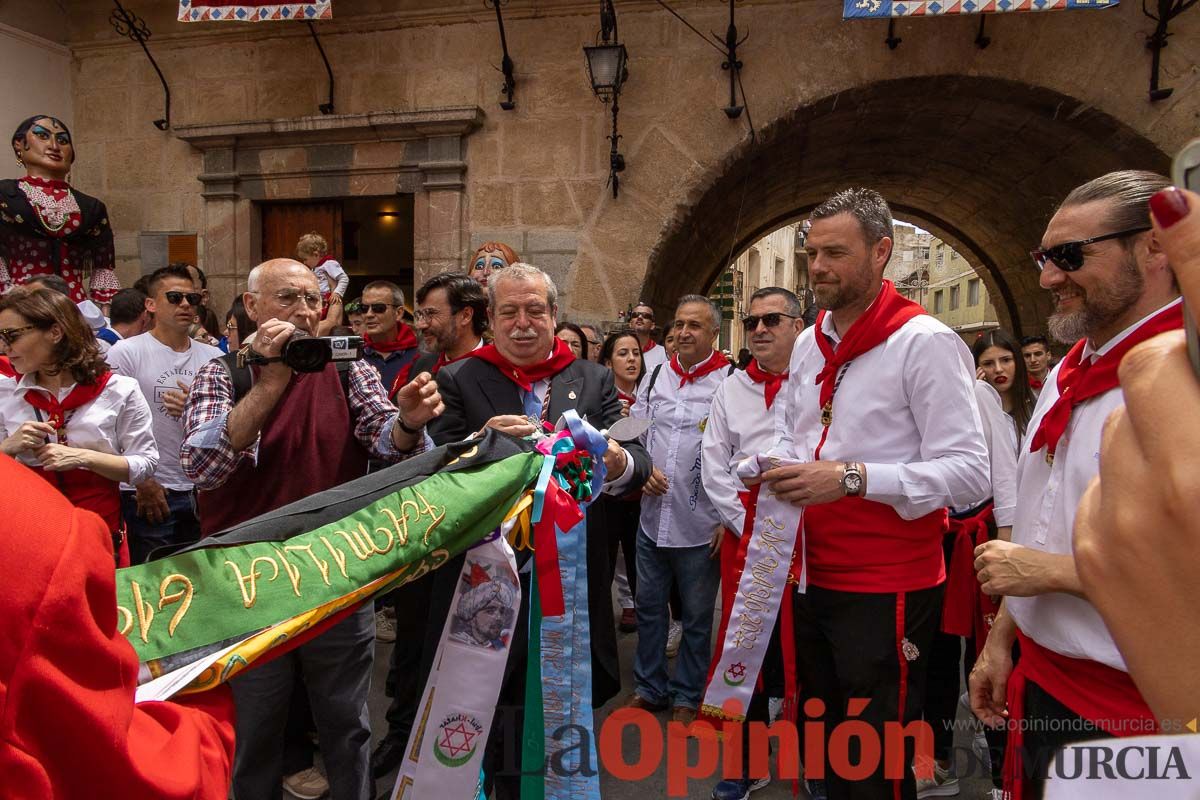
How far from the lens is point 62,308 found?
10.8ft

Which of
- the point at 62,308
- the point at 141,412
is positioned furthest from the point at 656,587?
the point at 62,308

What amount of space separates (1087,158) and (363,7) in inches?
290

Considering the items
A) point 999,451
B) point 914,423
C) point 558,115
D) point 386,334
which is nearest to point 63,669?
point 914,423

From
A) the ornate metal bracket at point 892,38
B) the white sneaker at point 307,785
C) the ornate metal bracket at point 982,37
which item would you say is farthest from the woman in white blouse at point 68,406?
the ornate metal bracket at point 982,37

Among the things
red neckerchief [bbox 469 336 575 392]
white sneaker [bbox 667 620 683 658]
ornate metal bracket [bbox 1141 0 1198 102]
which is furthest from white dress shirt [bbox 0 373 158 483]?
ornate metal bracket [bbox 1141 0 1198 102]

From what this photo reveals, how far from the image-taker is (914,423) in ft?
7.95

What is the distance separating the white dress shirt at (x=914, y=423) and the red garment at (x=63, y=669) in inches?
77.7

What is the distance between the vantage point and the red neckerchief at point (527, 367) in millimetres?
2801

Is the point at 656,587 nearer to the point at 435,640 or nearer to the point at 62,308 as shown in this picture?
the point at 435,640

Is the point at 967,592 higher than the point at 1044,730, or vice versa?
the point at 1044,730

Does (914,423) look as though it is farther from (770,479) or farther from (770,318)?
(770,318)

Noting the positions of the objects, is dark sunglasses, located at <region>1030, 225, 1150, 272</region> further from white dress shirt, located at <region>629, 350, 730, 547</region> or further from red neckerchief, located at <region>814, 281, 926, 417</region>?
white dress shirt, located at <region>629, 350, 730, 547</region>

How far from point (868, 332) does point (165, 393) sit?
347 cm

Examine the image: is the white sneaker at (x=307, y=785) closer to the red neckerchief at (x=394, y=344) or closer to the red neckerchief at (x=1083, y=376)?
the red neckerchief at (x=394, y=344)
